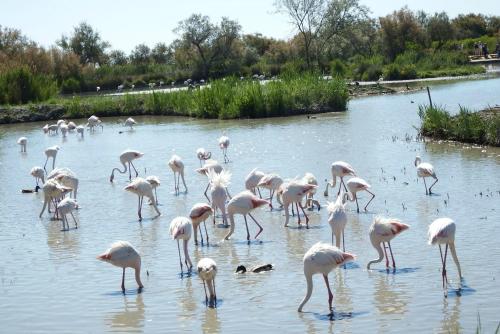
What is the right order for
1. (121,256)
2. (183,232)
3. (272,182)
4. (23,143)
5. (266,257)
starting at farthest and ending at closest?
(23,143) → (272,182) → (266,257) → (183,232) → (121,256)

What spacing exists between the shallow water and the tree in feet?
162

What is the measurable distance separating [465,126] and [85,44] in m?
54.5

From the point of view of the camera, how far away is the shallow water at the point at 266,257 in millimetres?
7945

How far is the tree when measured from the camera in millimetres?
68500

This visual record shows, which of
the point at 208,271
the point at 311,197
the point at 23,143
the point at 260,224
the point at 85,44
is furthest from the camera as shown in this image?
the point at 85,44

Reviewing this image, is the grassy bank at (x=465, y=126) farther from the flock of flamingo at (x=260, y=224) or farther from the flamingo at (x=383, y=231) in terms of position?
the flamingo at (x=383, y=231)

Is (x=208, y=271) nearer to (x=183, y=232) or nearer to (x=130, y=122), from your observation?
(x=183, y=232)

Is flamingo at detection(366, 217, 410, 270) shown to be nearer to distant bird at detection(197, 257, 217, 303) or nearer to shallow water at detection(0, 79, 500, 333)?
shallow water at detection(0, 79, 500, 333)

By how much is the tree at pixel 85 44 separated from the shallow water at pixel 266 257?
4944 cm

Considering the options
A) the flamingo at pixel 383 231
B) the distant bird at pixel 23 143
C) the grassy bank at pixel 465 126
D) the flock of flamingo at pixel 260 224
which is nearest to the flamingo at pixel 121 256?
the flock of flamingo at pixel 260 224

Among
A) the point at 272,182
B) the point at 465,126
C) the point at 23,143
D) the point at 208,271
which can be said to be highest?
the point at 23,143

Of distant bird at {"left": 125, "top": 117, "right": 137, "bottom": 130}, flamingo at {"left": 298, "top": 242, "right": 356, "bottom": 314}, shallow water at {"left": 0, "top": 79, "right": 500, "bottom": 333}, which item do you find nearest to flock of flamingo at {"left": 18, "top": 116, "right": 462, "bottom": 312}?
flamingo at {"left": 298, "top": 242, "right": 356, "bottom": 314}

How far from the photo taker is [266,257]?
10203 mm

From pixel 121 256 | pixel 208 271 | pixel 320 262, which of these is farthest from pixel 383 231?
pixel 121 256
